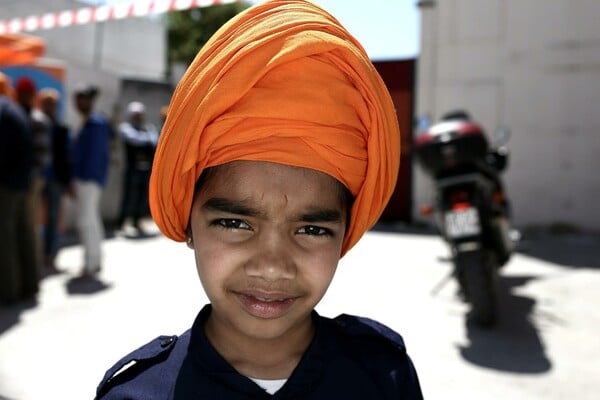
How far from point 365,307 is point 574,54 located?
249 inches

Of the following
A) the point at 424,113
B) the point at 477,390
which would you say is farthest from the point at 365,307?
the point at 424,113

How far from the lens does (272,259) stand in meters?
1.34

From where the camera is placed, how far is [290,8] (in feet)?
4.67

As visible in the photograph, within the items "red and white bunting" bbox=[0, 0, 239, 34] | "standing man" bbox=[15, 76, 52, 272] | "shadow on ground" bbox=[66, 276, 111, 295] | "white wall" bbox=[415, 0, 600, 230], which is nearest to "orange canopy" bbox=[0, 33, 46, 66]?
"red and white bunting" bbox=[0, 0, 239, 34]

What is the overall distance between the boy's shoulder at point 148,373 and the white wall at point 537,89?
9.29 m

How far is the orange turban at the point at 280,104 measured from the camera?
52.0 inches

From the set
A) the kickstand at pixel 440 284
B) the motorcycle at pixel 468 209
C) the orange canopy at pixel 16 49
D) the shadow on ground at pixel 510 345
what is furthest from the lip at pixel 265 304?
the orange canopy at pixel 16 49

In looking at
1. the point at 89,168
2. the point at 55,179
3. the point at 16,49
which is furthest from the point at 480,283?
the point at 16,49

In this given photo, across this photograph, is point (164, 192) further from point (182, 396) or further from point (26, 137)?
point (26, 137)

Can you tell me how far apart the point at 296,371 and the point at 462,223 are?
136 inches

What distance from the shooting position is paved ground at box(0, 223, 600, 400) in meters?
3.77

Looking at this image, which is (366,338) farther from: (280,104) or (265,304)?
(280,104)

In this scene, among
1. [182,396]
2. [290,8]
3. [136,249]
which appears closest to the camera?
[182,396]

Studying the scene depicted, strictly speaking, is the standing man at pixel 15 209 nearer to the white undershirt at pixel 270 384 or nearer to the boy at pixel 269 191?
the boy at pixel 269 191
